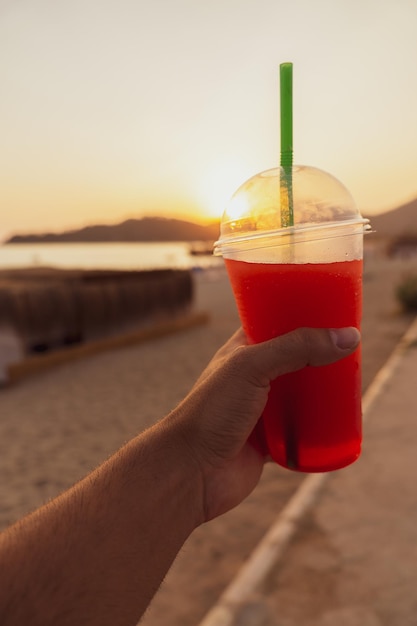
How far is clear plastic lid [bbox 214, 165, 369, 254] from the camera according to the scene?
1190 millimetres

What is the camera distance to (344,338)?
3.62 feet

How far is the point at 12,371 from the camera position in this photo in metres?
7.36

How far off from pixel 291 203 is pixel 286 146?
13cm

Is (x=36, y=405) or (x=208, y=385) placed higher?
(x=208, y=385)

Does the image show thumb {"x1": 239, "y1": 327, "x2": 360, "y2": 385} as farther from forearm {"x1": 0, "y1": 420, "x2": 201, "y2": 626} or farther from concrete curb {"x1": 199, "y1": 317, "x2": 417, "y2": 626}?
concrete curb {"x1": 199, "y1": 317, "x2": 417, "y2": 626}

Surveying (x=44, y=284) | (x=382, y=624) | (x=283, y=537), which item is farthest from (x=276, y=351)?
(x=44, y=284)

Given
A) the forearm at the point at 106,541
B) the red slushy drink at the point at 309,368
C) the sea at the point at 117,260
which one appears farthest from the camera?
the sea at the point at 117,260

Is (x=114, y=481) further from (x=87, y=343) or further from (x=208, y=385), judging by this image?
(x=87, y=343)

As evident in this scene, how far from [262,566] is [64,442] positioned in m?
3.01


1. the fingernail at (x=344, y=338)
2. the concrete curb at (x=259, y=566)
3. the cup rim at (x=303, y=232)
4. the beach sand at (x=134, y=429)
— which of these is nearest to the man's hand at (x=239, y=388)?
the fingernail at (x=344, y=338)

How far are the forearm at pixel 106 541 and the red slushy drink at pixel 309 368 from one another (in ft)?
0.87

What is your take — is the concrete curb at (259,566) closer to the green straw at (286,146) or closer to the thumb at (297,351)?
the thumb at (297,351)

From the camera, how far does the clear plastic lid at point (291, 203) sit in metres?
1.19

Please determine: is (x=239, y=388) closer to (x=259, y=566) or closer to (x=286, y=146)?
(x=286, y=146)
